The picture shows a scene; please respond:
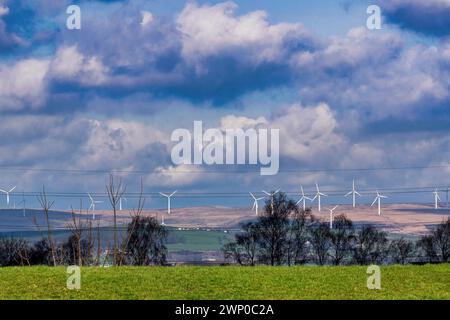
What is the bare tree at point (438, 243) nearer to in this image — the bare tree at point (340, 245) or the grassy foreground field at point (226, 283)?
the bare tree at point (340, 245)

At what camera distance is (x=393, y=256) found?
12525 centimetres

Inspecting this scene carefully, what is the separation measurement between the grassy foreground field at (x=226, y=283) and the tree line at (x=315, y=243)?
79206 mm

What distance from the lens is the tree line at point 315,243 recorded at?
377ft

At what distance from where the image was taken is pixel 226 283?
28422 mm

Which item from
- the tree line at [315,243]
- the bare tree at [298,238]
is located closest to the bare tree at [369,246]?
the tree line at [315,243]

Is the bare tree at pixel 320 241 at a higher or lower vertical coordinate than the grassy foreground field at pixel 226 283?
lower

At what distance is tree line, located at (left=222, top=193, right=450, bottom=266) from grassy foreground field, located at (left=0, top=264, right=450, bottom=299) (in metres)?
79.2

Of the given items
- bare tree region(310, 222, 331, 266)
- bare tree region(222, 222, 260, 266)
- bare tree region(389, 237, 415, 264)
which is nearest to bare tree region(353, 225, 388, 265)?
bare tree region(389, 237, 415, 264)

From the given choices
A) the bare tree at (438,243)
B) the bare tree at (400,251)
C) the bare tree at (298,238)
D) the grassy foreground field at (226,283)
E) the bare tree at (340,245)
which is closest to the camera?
the grassy foreground field at (226,283)

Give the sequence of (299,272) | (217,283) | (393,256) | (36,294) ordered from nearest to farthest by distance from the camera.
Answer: (36,294)
(217,283)
(299,272)
(393,256)

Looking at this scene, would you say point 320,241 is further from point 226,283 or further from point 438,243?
point 226,283
